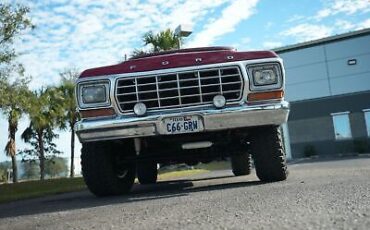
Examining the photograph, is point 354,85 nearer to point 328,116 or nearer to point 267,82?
point 328,116

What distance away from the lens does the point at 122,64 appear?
6613 millimetres

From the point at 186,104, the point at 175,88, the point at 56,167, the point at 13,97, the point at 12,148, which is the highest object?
the point at 13,97

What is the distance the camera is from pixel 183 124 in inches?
242

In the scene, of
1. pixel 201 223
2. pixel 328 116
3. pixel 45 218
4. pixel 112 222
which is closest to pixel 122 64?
pixel 45 218

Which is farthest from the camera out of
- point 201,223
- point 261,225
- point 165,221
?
point 165,221

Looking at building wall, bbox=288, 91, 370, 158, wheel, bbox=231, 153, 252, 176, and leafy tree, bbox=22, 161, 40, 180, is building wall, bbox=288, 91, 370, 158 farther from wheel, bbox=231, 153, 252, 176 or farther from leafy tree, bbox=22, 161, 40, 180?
leafy tree, bbox=22, 161, 40, 180

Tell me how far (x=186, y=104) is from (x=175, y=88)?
243 mm

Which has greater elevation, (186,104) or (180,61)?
(180,61)

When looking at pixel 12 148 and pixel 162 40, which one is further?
pixel 12 148

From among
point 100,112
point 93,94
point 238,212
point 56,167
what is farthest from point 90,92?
point 56,167

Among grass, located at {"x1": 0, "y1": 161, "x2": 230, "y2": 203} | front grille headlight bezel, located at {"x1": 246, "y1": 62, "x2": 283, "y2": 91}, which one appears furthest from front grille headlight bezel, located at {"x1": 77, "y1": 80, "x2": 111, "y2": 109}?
grass, located at {"x1": 0, "y1": 161, "x2": 230, "y2": 203}

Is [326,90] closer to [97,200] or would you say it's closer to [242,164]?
[242,164]

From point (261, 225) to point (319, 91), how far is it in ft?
95.5

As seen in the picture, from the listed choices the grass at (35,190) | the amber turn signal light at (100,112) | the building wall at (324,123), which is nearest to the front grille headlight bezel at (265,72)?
the amber turn signal light at (100,112)
